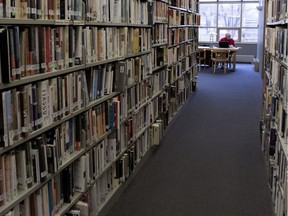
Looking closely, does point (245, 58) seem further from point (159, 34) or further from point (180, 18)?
point (159, 34)

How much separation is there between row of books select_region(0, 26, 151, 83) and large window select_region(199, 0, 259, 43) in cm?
1286

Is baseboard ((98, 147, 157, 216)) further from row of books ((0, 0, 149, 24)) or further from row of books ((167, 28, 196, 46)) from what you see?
row of books ((167, 28, 196, 46))

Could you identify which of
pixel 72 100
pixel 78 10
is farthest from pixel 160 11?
pixel 72 100

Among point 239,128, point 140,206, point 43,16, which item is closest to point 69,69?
point 43,16

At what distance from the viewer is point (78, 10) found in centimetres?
241

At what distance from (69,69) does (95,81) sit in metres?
0.49

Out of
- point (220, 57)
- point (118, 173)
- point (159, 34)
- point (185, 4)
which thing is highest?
point (185, 4)

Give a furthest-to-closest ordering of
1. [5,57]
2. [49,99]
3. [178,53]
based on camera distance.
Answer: [178,53], [49,99], [5,57]

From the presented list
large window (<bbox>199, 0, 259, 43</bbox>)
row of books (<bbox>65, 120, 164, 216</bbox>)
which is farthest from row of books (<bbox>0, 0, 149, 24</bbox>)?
large window (<bbox>199, 0, 259, 43</bbox>)

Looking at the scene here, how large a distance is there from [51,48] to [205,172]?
7.97ft

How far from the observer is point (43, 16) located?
6.66 feet

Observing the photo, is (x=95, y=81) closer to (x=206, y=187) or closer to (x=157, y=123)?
(x=206, y=187)

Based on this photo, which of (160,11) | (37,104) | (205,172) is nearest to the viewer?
(37,104)

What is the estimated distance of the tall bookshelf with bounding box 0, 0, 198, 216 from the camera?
1.85 m
